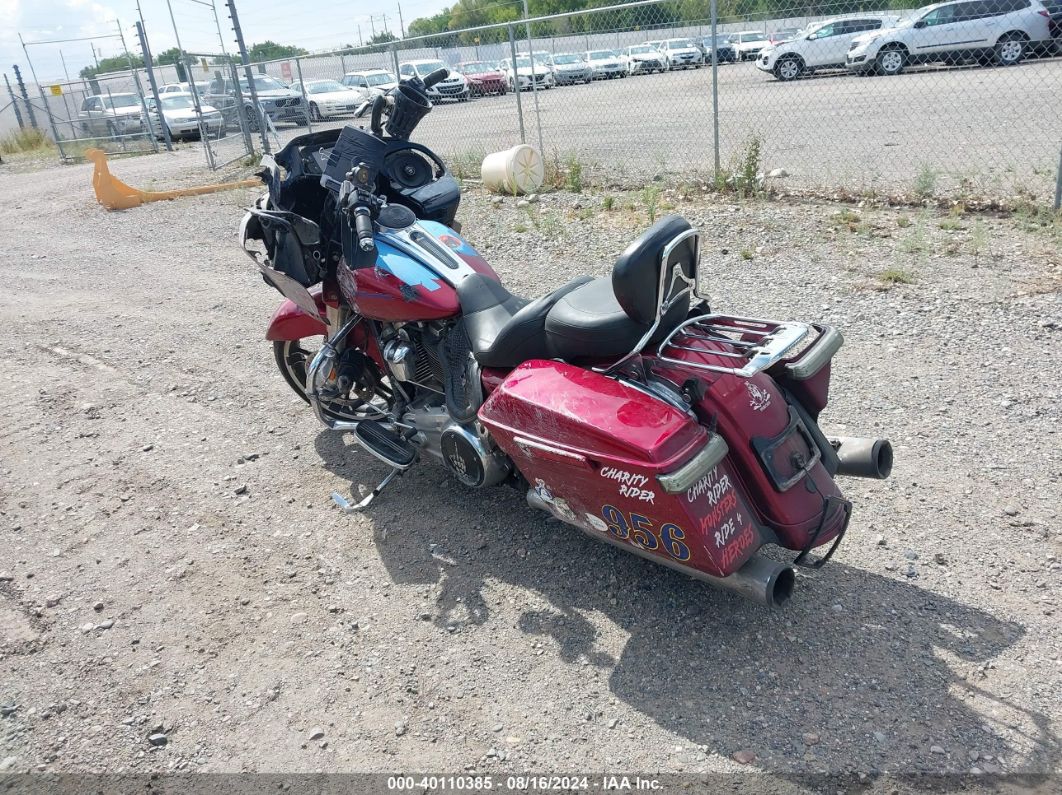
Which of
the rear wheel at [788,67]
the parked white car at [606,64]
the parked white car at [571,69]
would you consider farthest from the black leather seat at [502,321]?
the rear wheel at [788,67]

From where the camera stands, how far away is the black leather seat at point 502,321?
3.10 m

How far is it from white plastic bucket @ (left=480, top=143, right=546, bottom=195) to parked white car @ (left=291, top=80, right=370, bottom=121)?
1034cm

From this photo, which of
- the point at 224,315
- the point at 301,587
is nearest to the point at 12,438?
the point at 224,315

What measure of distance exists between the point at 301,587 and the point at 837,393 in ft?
9.60

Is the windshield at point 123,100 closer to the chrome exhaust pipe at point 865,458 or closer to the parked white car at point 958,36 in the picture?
the parked white car at point 958,36

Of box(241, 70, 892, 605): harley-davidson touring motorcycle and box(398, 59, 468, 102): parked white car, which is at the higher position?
box(398, 59, 468, 102): parked white car

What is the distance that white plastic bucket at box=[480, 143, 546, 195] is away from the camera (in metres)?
9.84

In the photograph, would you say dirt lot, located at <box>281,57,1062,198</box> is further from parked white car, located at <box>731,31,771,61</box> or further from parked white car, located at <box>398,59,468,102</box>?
parked white car, located at <box>731,31,771,61</box>

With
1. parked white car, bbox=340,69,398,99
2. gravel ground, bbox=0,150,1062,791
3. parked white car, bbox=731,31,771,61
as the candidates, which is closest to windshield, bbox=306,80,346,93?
parked white car, bbox=340,69,398,99

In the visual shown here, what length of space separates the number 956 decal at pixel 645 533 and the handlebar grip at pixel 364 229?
Answer: 1667 mm

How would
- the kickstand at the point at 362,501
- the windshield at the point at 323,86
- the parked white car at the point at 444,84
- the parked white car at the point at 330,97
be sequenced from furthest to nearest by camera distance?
1. the windshield at the point at 323,86
2. the parked white car at the point at 330,97
3. the parked white car at the point at 444,84
4. the kickstand at the point at 362,501

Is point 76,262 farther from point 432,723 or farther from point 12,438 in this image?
point 432,723

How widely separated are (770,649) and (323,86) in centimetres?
2271

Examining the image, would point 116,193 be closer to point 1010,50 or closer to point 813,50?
point 1010,50
